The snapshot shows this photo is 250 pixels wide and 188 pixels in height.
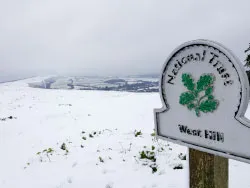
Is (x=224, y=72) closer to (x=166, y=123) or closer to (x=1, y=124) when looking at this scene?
(x=166, y=123)

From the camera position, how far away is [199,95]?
1.99m

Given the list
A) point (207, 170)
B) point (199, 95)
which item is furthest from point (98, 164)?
point (199, 95)

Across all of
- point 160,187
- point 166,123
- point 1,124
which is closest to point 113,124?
point 1,124

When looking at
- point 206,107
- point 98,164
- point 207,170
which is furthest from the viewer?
point 98,164

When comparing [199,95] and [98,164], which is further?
[98,164]

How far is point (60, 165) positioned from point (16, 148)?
3849 mm

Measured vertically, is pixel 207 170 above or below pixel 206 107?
below

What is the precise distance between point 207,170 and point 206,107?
687 millimetres

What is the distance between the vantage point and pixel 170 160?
18.0 feet

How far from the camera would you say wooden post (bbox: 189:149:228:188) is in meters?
2.12

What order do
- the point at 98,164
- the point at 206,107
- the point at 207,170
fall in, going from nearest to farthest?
the point at 206,107
the point at 207,170
the point at 98,164

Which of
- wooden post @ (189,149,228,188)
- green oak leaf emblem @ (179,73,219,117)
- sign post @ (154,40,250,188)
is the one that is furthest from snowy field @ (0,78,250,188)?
green oak leaf emblem @ (179,73,219,117)

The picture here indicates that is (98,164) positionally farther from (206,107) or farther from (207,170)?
(206,107)

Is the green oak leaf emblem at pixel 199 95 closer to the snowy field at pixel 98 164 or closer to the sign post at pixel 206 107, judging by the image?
the sign post at pixel 206 107
